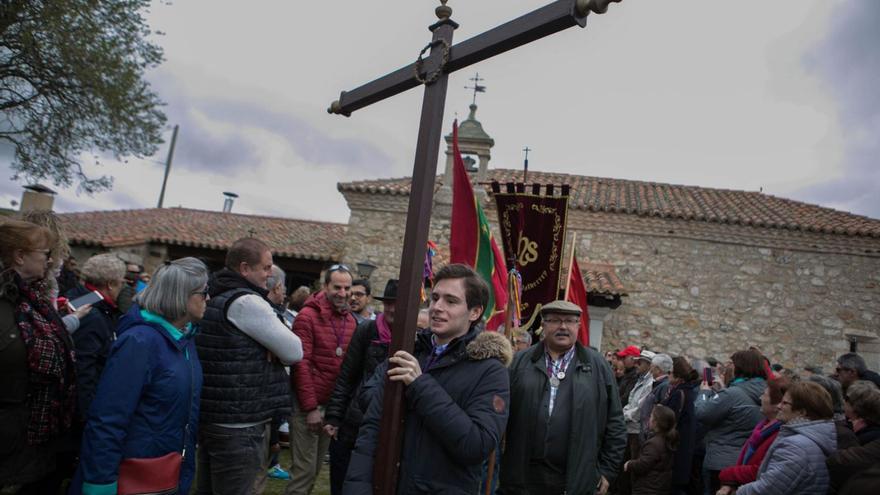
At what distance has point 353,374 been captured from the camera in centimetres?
352

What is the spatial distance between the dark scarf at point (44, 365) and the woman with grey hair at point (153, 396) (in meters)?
0.28

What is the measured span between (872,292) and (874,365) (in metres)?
1.49

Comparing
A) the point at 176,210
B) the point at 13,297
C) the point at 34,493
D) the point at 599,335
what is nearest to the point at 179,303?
the point at 13,297

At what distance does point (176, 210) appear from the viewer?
18438 millimetres

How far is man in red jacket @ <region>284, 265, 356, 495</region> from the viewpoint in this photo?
3.79 meters

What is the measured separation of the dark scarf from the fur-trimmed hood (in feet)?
5.98

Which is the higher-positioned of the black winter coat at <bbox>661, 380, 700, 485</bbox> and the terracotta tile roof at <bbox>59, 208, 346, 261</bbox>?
the terracotta tile roof at <bbox>59, 208, 346, 261</bbox>

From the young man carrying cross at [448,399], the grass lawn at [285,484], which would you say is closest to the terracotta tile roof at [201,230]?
the grass lawn at [285,484]

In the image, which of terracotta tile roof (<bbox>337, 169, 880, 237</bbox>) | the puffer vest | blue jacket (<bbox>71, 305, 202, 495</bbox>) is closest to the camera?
blue jacket (<bbox>71, 305, 202, 495</bbox>)

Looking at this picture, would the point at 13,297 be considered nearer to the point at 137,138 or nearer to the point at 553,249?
the point at 553,249

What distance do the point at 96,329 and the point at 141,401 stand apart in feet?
3.19

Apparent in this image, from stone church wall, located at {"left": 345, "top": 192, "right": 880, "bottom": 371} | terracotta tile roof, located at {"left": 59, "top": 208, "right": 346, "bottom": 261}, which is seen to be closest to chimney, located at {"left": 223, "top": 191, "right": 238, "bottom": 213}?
terracotta tile roof, located at {"left": 59, "top": 208, "right": 346, "bottom": 261}

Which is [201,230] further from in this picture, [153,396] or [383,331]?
[153,396]

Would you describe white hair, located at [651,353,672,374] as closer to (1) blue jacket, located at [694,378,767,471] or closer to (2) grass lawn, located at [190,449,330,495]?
(1) blue jacket, located at [694,378,767,471]
